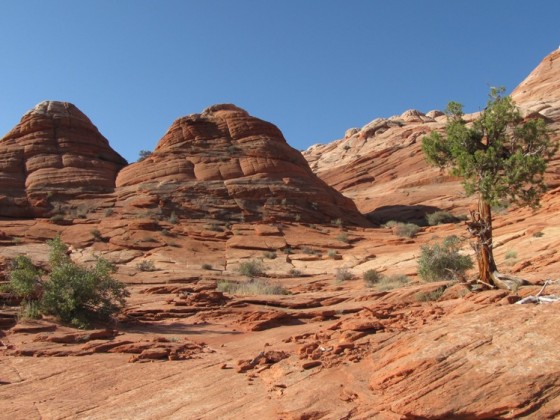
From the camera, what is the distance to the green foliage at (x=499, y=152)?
1332 centimetres

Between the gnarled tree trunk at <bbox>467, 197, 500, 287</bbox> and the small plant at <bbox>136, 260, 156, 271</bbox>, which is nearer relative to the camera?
the gnarled tree trunk at <bbox>467, 197, 500, 287</bbox>

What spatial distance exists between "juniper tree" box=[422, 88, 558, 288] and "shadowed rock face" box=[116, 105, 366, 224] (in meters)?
24.0

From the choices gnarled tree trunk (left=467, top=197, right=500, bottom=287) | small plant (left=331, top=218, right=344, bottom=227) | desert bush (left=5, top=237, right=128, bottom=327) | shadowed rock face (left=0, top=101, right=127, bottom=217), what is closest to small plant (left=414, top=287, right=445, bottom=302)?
gnarled tree trunk (left=467, top=197, right=500, bottom=287)

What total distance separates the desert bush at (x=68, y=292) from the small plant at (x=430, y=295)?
26.4ft

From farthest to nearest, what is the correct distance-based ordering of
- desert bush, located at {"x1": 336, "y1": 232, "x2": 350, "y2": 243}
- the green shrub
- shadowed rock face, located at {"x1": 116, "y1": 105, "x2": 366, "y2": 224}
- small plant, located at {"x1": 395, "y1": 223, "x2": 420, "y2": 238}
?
shadowed rock face, located at {"x1": 116, "y1": 105, "x2": 366, "y2": 224}
small plant, located at {"x1": 395, "y1": 223, "x2": 420, "y2": 238}
desert bush, located at {"x1": 336, "y1": 232, "x2": 350, "y2": 243}
the green shrub

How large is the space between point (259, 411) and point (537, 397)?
3.06 metres

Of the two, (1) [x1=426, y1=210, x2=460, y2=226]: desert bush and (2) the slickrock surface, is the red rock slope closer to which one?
(1) [x1=426, y1=210, x2=460, y2=226]: desert bush

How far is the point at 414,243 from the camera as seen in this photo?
100ft

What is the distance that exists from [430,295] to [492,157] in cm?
419

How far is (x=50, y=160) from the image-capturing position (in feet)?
135

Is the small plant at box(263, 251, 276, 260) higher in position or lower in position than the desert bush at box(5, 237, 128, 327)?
lower

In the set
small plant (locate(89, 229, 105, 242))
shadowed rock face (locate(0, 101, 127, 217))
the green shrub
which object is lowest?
the green shrub

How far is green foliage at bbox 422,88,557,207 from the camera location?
1332 centimetres

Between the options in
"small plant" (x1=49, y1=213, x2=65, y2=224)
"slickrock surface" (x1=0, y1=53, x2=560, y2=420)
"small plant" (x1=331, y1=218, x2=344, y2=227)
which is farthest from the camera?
"small plant" (x1=331, y1=218, x2=344, y2=227)
